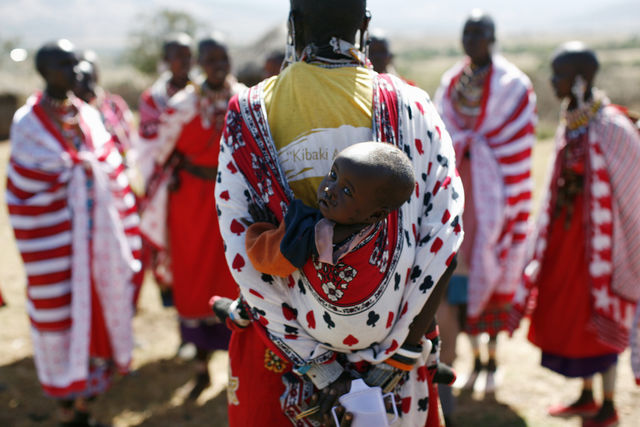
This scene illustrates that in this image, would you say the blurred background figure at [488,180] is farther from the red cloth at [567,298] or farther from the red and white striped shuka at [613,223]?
the red and white striped shuka at [613,223]

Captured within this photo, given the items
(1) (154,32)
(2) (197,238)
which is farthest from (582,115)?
(1) (154,32)

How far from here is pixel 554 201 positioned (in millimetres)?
4008

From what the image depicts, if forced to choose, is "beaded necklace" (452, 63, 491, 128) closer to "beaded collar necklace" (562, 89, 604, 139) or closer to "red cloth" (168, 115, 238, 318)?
"beaded collar necklace" (562, 89, 604, 139)

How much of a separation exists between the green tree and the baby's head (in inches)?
1009

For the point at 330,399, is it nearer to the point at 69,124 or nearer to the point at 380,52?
the point at 69,124

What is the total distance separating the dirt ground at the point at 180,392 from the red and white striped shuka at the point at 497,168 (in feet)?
2.37

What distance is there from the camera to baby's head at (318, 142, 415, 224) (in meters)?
1.66

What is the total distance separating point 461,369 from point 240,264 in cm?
332

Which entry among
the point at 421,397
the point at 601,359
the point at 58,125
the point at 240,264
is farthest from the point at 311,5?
the point at 601,359

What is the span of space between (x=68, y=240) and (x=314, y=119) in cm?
241

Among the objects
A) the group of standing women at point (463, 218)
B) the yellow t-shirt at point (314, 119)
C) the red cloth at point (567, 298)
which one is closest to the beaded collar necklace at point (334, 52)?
the yellow t-shirt at point (314, 119)

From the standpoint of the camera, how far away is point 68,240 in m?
3.76

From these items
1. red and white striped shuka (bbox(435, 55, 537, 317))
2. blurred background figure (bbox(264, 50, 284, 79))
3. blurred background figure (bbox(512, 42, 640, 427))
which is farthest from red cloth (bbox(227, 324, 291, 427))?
blurred background figure (bbox(264, 50, 284, 79))

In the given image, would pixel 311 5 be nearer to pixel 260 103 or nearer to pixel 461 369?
pixel 260 103
